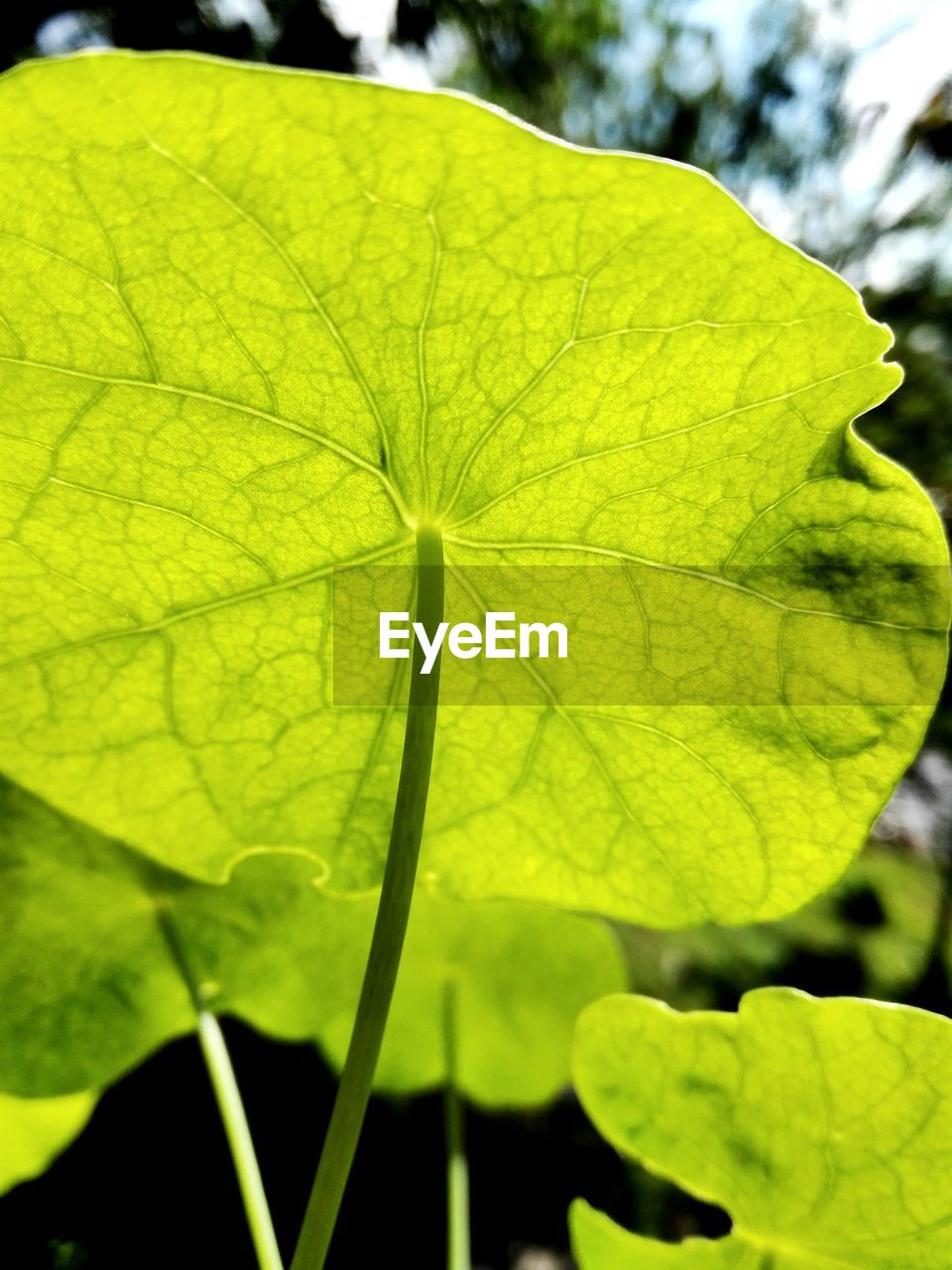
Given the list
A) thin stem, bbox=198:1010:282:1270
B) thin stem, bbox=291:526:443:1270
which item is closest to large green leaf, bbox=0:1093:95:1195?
thin stem, bbox=198:1010:282:1270

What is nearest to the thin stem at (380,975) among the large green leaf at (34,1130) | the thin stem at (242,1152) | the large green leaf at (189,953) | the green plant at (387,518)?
the green plant at (387,518)

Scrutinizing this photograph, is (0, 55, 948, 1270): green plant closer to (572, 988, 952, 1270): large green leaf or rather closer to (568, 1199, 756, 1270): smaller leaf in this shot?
(572, 988, 952, 1270): large green leaf

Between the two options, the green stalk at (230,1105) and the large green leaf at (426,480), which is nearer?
the large green leaf at (426,480)

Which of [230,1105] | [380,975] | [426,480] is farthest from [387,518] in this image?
[230,1105]

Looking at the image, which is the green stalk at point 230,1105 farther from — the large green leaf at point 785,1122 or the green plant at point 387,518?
the large green leaf at point 785,1122

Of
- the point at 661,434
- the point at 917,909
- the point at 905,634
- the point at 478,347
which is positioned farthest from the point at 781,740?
the point at 917,909

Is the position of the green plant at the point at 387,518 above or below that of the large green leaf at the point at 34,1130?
above

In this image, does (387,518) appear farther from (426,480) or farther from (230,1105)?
(230,1105)
